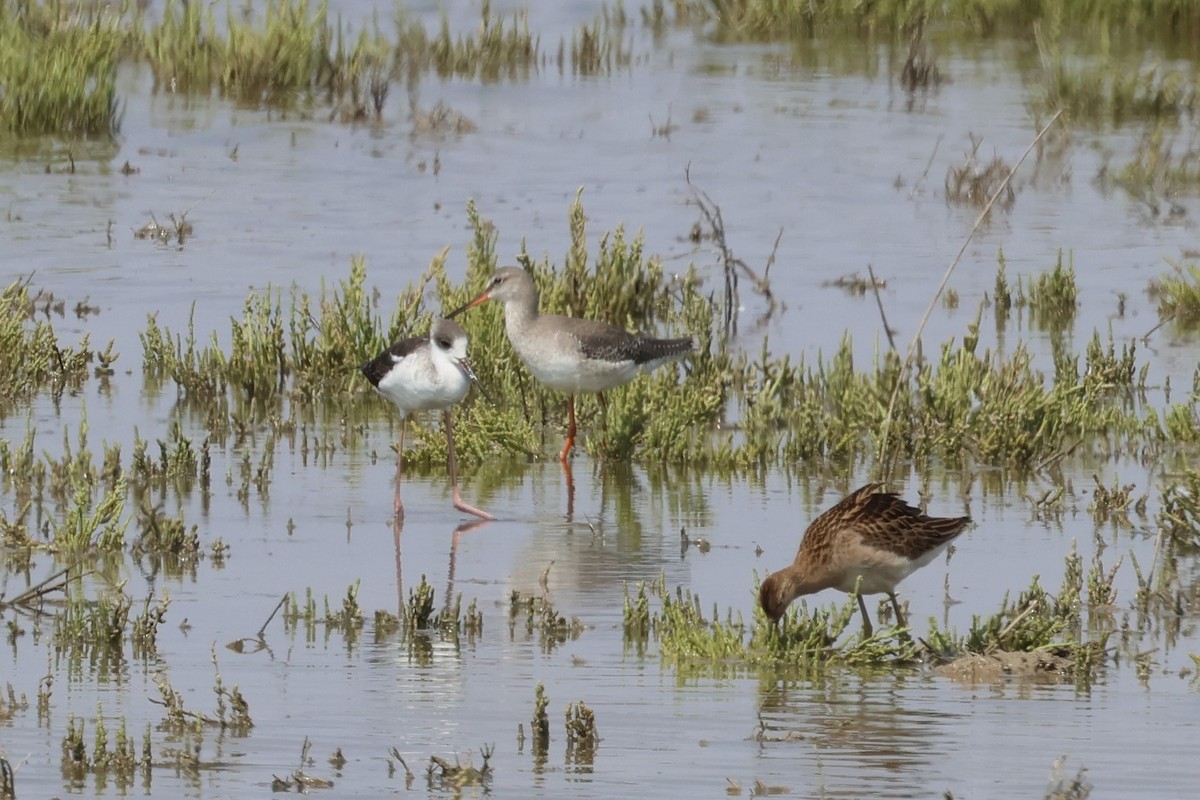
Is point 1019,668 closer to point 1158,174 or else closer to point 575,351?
point 575,351

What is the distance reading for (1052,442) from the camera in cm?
1139

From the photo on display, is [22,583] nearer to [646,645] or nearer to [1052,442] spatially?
[646,645]

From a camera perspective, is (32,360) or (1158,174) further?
(1158,174)

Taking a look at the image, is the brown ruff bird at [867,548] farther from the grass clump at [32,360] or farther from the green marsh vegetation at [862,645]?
the grass clump at [32,360]

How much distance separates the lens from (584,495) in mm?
10914

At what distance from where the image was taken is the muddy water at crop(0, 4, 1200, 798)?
690cm

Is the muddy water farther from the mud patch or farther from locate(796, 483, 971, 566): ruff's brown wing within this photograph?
locate(796, 483, 971, 566): ruff's brown wing

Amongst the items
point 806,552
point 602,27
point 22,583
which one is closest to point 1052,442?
point 806,552

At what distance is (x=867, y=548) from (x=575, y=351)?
389 centimetres

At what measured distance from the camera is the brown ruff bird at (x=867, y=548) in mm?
8219

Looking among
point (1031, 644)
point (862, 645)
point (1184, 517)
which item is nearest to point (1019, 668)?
point (1031, 644)

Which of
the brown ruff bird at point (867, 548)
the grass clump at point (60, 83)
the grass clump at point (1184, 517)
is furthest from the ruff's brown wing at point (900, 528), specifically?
the grass clump at point (60, 83)

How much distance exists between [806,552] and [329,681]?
1.85 metres

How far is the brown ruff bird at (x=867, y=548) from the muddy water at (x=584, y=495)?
36 centimetres
